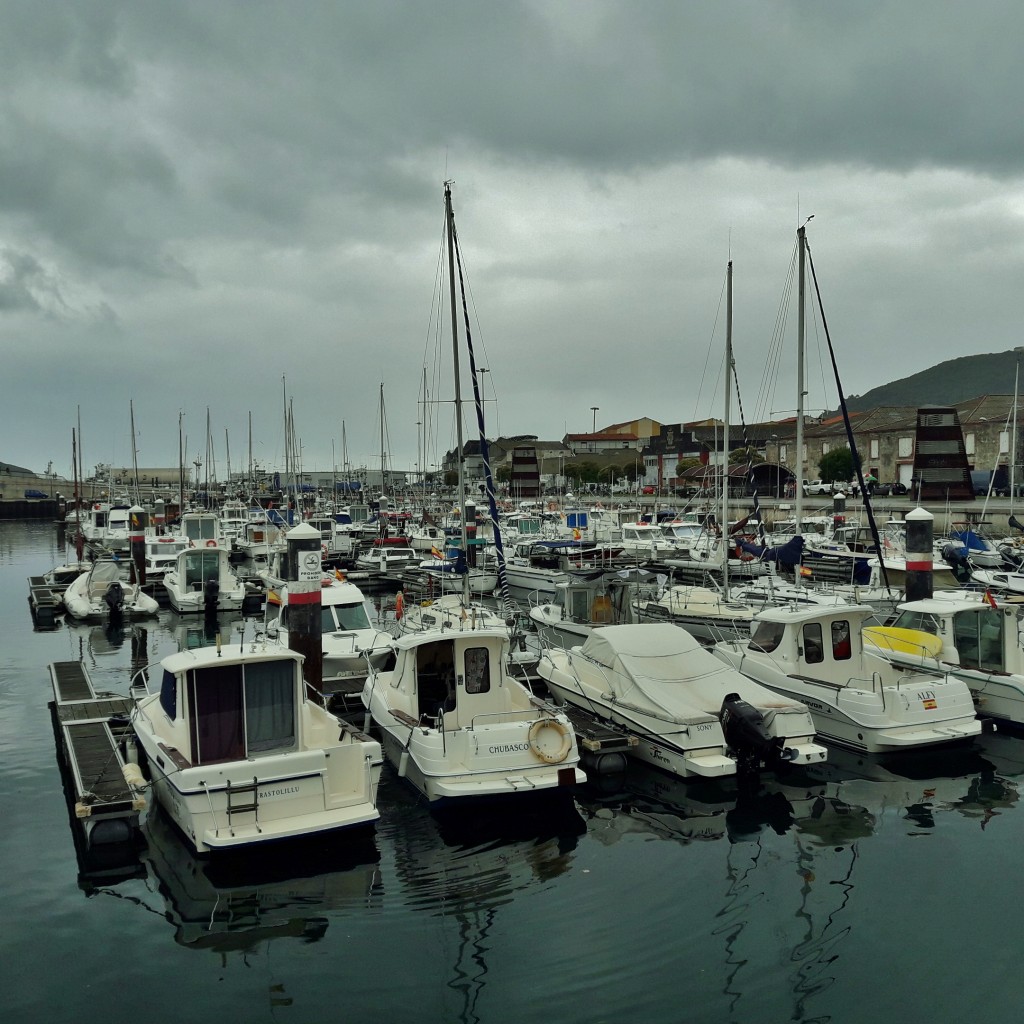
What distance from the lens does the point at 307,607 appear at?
733 inches

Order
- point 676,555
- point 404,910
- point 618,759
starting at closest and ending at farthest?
point 404,910 < point 618,759 < point 676,555

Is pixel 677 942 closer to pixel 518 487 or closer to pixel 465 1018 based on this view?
pixel 465 1018

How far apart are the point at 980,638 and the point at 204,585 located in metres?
28.1

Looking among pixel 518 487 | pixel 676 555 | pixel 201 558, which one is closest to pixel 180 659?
pixel 201 558

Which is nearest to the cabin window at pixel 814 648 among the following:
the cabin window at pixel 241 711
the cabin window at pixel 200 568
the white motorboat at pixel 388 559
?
the cabin window at pixel 241 711

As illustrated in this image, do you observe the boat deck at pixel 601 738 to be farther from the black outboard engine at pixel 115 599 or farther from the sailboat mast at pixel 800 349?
the black outboard engine at pixel 115 599

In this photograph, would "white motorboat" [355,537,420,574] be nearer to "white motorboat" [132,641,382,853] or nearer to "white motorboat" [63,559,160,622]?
"white motorboat" [63,559,160,622]

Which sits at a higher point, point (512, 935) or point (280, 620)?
point (280, 620)

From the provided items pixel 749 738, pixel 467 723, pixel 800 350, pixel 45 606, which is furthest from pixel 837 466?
pixel 467 723

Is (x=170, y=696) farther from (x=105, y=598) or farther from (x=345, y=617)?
(x=105, y=598)

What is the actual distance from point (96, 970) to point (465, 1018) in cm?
400

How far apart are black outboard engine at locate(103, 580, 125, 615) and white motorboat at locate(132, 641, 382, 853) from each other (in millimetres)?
22803

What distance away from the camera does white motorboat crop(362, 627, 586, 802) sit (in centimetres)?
1306

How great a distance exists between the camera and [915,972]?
30.5 ft
